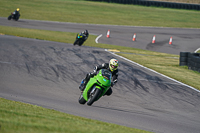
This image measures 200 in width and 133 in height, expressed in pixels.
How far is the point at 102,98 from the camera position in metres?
10.1

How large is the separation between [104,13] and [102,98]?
34304 mm

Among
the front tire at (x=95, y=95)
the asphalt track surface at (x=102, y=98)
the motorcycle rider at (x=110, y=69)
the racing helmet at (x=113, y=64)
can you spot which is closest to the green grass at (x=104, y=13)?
the asphalt track surface at (x=102, y=98)

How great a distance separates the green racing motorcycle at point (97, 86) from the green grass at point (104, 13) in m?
28.5

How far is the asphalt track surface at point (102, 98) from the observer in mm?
8344

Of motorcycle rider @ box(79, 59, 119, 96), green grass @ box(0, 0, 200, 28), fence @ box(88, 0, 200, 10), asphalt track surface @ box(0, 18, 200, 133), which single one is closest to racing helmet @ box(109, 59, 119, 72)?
motorcycle rider @ box(79, 59, 119, 96)

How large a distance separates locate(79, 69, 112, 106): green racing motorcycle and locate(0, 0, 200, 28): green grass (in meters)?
28.5

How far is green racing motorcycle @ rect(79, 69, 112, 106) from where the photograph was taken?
8.66 metres

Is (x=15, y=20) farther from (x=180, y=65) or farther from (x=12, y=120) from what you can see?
(x=12, y=120)

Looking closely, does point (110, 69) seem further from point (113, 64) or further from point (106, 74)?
point (106, 74)

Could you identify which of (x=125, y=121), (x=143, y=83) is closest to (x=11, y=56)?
(x=143, y=83)

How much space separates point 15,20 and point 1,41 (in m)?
15.9

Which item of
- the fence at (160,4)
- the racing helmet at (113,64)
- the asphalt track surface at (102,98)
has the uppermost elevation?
the fence at (160,4)

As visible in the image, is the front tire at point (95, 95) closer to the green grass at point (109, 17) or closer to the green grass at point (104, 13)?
the green grass at point (109, 17)

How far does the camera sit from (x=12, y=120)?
5453 millimetres
